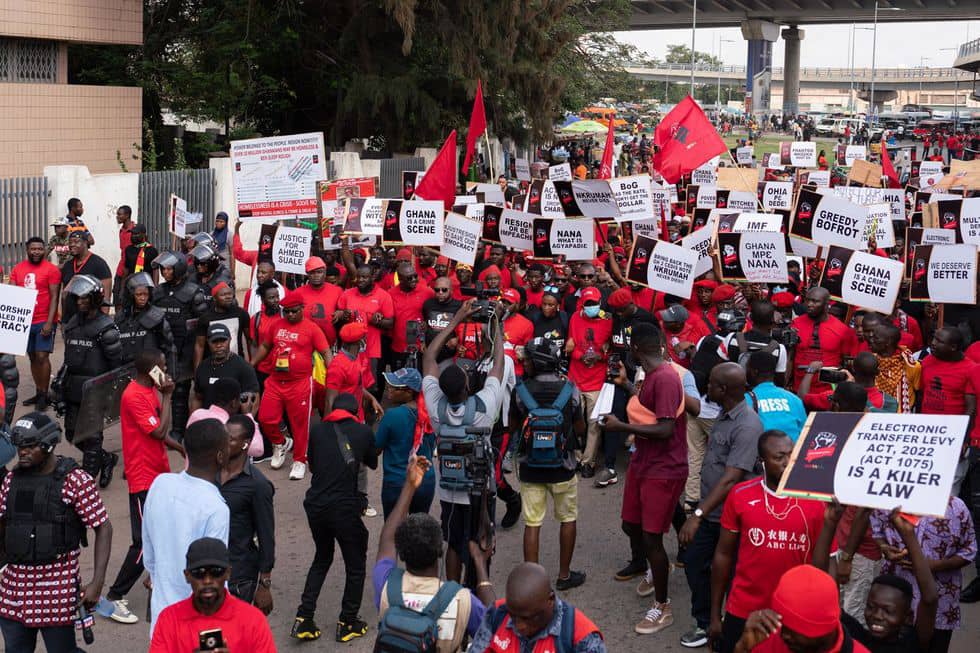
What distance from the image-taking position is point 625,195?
45.8 ft

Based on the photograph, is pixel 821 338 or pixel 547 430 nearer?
pixel 547 430

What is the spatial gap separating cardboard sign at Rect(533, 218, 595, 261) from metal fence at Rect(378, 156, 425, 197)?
13658 millimetres

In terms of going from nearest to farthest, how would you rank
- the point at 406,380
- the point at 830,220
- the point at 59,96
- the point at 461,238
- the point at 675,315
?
the point at 406,380 → the point at 675,315 → the point at 830,220 → the point at 461,238 → the point at 59,96

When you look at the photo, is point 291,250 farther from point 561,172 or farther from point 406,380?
point 561,172

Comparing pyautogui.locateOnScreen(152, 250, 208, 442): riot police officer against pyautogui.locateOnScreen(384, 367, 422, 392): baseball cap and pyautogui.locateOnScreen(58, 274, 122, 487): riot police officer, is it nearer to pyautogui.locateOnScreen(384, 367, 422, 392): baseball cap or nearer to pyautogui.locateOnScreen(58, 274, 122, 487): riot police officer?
pyautogui.locateOnScreen(58, 274, 122, 487): riot police officer

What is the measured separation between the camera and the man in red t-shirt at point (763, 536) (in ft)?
18.6

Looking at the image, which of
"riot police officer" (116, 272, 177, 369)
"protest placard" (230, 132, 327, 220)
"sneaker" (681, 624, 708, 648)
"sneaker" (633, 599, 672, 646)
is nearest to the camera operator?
"sneaker" (633, 599, 672, 646)

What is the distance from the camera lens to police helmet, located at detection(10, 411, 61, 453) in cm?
564

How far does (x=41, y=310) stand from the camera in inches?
482

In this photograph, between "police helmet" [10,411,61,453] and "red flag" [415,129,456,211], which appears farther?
"red flag" [415,129,456,211]

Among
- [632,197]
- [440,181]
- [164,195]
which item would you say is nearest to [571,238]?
[632,197]

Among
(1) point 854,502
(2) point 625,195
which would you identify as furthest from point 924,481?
(2) point 625,195

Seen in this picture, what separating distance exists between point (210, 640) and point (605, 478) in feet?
20.3

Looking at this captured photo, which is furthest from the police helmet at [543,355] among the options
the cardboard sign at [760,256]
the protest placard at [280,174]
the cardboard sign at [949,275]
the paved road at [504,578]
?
the protest placard at [280,174]
